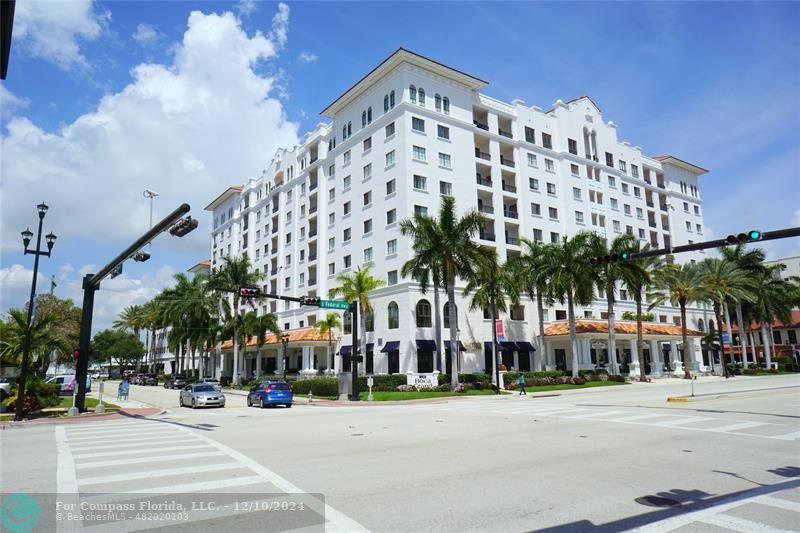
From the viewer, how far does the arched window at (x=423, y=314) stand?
47438 millimetres

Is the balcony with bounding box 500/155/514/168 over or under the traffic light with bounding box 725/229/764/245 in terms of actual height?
over

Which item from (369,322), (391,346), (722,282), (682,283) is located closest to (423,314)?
(391,346)

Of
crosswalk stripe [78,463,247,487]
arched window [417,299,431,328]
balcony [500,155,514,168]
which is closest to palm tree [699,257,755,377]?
balcony [500,155,514,168]

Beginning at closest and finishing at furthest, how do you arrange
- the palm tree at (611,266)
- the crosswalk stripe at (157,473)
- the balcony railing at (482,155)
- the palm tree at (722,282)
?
1. the crosswalk stripe at (157,473)
2. the palm tree at (611,266)
3. the balcony railing at (482,155)
4. the palm tree at (722,282)

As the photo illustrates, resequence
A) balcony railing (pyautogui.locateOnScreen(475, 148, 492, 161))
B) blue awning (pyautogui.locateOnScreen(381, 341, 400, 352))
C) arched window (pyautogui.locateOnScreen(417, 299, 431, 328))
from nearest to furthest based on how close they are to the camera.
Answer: blue awning (pyautogui.locateOnScreen(381, 341, 400, 352)) < arched window (pyautogui.locateOnScreen(417, 299, 431, 328)) < balcony railing (pyautogui.locateOnScreen(475, 148, 492, 161))

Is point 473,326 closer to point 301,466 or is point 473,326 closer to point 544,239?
point 544,239

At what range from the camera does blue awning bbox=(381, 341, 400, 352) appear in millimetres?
46934

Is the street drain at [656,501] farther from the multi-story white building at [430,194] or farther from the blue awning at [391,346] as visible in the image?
the blue awning at [391,346]

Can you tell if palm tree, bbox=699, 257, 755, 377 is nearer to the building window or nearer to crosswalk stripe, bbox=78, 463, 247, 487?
the building window

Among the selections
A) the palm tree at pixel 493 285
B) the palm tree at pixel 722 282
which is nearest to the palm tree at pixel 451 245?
the palm tree at pixel 493 285

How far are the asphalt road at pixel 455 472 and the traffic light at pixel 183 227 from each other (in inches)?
259

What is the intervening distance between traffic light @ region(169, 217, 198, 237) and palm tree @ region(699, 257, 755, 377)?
55.7m

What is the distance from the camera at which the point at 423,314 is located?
1880 inches

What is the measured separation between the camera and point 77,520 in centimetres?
692
